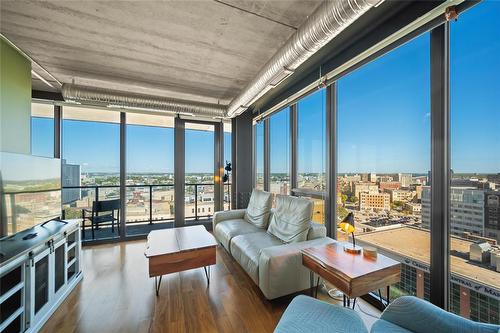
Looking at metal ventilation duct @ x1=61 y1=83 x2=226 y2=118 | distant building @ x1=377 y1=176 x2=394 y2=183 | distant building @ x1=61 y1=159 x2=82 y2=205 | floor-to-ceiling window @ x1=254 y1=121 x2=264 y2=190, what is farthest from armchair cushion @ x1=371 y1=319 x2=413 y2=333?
distant building @ x1=61 y1=159 x2=82 y2=205

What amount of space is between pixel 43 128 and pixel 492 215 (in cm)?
563

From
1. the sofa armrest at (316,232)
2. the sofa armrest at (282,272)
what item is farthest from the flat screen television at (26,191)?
the sofa armrest at (316,232)

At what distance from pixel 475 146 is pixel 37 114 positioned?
5.61 metres

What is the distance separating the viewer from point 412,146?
1.72 meters

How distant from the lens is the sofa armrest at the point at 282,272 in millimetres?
1812

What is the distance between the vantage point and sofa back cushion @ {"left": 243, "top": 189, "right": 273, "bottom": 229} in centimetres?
305

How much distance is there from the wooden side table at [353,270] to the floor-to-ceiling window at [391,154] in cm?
38

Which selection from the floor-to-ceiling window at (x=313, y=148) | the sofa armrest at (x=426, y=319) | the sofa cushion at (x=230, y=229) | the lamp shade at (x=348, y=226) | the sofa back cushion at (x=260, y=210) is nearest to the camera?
the sofa armrest at (x=426, y=319)

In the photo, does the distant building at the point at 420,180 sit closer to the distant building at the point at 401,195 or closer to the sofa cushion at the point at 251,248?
the distant building at the point at 401,195

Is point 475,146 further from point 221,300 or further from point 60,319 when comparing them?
point 60,319

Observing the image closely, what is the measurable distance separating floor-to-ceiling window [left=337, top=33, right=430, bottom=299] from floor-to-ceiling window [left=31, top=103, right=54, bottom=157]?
15.3 ft

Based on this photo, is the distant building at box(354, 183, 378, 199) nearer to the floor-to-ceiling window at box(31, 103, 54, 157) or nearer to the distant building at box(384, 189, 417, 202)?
the distant building at box(384, 189, 417, 202)

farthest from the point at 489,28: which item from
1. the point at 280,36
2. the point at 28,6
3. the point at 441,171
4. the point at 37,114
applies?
the point at 37,114

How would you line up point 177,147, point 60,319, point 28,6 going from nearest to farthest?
point 28,6 → point 60,319 → point 177,147
